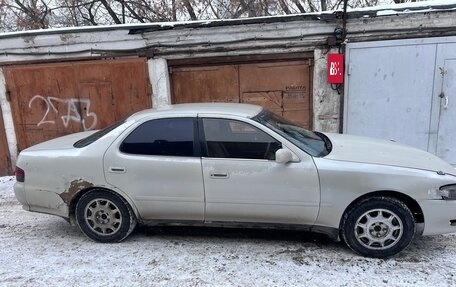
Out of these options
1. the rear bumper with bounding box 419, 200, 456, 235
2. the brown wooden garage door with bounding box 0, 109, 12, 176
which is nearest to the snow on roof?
the brown wooden garage door with bounding box 0, 109, 12, 176

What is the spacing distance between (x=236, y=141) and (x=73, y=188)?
5.92ft

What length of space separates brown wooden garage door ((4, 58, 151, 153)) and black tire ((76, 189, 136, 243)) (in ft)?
10.6

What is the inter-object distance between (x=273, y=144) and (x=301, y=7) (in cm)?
946

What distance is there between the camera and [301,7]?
11.6 meters

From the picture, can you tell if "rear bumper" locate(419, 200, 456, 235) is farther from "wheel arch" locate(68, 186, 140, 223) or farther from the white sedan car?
"wheel arch" locate(68, 186, 140, 223)

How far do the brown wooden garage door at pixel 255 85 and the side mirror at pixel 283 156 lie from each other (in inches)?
133

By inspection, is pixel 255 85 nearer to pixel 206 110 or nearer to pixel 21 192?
pixel 206 110

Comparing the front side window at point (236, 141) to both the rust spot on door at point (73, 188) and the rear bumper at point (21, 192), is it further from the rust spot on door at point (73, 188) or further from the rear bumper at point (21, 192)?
the rear bumper at point (21, 192)

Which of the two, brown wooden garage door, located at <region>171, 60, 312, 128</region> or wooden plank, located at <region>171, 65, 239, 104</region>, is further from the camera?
wooden plank, located at <region>171, 65, 239, 104</region>

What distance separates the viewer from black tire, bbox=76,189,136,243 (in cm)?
374

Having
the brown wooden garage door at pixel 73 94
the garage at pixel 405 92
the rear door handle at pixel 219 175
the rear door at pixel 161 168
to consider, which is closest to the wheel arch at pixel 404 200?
the rear door handle at pixel 219 175

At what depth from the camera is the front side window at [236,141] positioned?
11.4ft

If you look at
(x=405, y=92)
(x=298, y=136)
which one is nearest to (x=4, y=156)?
(x=298, y=136)

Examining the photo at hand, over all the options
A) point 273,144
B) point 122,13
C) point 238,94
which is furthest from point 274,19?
point 122,13
